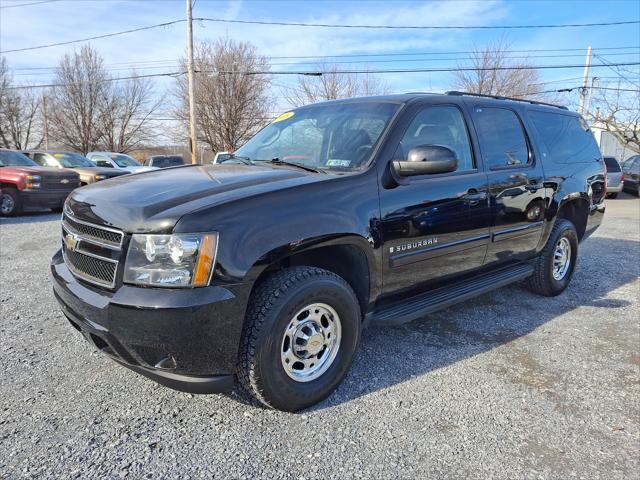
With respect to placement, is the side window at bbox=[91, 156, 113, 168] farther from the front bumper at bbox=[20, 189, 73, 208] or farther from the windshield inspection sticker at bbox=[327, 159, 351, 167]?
the windshield inspection sticker at bbox=[327, 159, 351, 167]

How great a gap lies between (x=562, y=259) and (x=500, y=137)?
6.05 ft

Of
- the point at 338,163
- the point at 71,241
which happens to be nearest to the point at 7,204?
the point at 71,241

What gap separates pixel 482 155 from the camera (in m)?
3.85

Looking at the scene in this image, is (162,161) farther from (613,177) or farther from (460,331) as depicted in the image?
(460,331)

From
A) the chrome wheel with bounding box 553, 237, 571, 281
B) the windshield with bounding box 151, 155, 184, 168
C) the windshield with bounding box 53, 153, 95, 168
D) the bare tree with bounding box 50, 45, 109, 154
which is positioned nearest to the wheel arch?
the chrome wheel with bounding box 553, 237, 571, 281

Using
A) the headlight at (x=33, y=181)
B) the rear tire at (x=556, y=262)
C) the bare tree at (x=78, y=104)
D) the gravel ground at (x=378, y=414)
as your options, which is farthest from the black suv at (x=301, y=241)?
the bare tree at (x=78, y=104)

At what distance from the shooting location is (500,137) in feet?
13.5

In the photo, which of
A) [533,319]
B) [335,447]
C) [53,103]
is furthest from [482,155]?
[53,103]

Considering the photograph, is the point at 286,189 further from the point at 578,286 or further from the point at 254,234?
the point at 578,286

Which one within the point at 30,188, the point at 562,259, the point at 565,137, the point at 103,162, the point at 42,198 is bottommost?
the point at 42,198

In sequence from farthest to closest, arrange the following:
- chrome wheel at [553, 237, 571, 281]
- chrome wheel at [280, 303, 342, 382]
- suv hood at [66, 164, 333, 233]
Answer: chrome wheel at [553, 237, 571, 281] < chrome wheel at [280, 303, 342, 382] < suv hood at [66, 164, 333, 233]

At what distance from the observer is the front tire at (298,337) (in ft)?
8.18

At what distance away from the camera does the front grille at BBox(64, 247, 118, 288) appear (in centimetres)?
245

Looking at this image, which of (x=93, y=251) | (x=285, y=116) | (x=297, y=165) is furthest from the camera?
(x=285, y=116)
